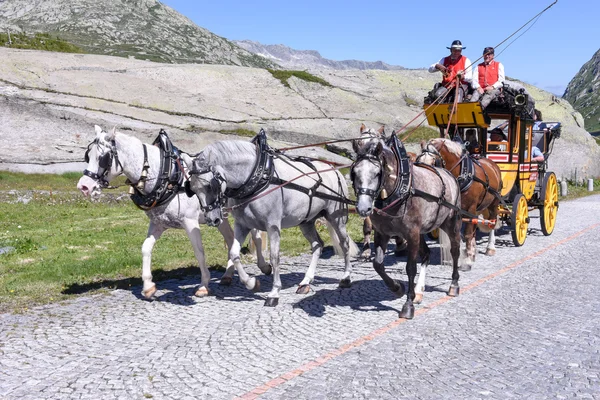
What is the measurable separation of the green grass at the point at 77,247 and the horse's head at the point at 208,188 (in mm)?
2667

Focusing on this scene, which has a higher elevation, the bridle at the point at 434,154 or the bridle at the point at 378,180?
the bridle at the point at 434,154

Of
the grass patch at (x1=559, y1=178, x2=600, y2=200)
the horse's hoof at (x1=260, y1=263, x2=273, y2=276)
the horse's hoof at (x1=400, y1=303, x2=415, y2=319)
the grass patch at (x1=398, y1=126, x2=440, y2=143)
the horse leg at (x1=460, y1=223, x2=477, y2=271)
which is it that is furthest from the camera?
the grass patch at (x1=398, y1=126, x2=440, y2=143)

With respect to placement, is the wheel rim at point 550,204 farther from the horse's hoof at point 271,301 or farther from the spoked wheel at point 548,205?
the horse's hoof at point 271,301

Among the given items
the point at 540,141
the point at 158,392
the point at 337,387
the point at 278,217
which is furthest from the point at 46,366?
the point at 540,141

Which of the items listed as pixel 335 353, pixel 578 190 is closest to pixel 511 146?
pixel 335 353

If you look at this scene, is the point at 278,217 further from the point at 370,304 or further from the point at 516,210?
the point at 516,210

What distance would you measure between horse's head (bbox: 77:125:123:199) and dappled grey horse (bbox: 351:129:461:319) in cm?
326

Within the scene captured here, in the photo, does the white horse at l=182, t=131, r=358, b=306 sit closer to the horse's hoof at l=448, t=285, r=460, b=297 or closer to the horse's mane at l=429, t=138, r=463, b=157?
the horse's hoof at l=448, t=285, r=460, b=297

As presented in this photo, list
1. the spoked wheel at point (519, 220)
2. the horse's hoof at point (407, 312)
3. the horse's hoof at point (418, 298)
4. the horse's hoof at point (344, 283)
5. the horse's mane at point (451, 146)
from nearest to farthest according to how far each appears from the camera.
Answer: the horse's hoof at point (407, 312)
the horse's hoof at point (418, 298)
the horse's hoof at point (344, 283)
the horse's mane at point (451, 146)
the spoked wheel at point (519, 220)

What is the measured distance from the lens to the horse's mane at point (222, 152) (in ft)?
24.8

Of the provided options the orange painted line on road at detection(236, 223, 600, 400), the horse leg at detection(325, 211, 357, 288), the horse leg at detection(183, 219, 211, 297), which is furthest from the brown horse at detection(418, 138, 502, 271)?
the horse leg at detection(183, 219, 211, 297)

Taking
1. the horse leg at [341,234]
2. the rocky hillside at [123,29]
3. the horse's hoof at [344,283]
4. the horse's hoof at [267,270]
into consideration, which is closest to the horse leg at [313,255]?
the horse leg at [341,234]

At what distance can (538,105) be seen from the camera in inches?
1273

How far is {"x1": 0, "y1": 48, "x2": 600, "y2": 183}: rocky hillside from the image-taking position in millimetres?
23312
